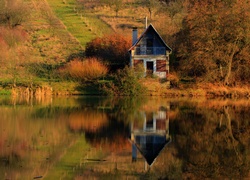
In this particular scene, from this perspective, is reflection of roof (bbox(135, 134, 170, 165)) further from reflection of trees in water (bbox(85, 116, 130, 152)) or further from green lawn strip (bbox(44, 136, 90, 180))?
green lawn strip (bbox(44, 136, 90, 180))

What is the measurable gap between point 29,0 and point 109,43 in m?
40.3

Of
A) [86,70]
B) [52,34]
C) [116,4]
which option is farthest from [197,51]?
[116,4]

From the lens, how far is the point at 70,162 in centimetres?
1438

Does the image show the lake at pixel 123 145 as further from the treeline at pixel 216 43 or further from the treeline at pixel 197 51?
the treeline at pixel 197 51

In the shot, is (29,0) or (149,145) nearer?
(149,145)

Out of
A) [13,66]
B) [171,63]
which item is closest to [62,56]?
[13,66]

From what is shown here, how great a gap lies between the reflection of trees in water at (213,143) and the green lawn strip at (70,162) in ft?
10.1

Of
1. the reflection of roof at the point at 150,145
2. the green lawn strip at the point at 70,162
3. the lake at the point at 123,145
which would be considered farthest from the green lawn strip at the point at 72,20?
the green lawn strip at the point at 70,162

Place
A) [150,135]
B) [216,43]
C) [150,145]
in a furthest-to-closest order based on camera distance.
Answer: [216,43]
[150,135]
[150,145]

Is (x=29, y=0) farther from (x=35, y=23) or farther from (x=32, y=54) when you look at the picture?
(x=32, y=54)

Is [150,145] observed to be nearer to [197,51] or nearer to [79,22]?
[197,51]

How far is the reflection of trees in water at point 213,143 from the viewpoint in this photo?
43.6ft

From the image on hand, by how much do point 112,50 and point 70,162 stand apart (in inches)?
Result: 1538

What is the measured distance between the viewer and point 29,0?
8894cm
